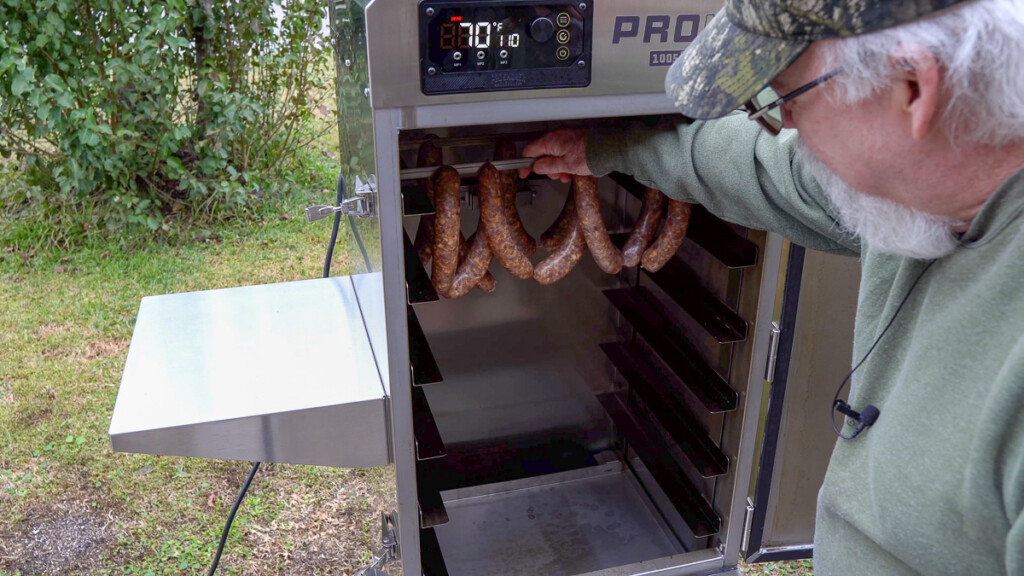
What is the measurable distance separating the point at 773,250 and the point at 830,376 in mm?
435

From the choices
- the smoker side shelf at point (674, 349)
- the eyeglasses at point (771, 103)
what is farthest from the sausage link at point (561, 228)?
the eyeglasses at point (771, 103)

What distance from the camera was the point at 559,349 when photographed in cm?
230

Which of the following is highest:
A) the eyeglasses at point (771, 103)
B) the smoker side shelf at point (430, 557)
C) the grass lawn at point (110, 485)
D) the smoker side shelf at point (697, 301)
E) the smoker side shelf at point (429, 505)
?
the eyeglasses at point (771, 103)

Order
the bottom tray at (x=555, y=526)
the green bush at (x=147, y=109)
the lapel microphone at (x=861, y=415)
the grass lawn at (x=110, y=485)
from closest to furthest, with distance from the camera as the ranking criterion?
the lapel microphone at (x=861, y=415)
the bottom tray at (x=555, y=526)
the grass lawn at (x=110, y=485)
the green bush at (x=147, y=109)

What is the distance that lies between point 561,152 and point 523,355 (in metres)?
0.86

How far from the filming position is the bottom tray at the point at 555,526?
2127mm

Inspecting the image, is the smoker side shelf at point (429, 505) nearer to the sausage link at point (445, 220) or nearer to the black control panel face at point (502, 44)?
the sausage link at point (445, 220)

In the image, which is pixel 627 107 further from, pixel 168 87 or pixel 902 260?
pixel 168 87

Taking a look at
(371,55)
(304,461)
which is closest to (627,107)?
(371,55)

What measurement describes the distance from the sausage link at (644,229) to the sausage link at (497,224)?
212 millimetres

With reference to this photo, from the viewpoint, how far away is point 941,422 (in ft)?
2.86

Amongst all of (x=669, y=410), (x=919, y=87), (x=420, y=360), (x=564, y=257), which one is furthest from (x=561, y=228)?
(x=919, y=87)

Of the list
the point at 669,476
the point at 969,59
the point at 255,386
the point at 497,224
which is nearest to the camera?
the point at 969,59

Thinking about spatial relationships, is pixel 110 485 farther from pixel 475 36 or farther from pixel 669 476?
pixel 475 36
